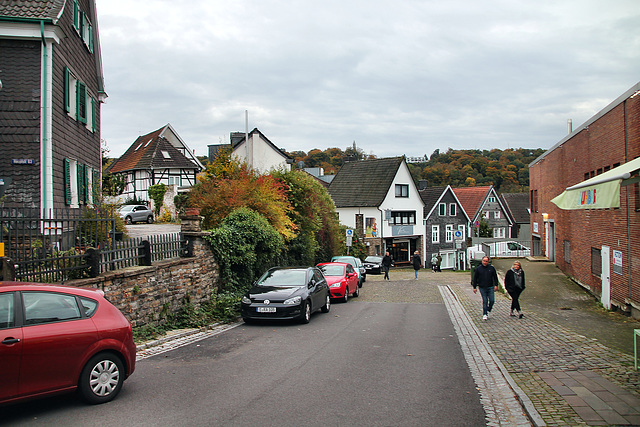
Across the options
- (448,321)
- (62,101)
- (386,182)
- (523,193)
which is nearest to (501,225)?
(523,193)

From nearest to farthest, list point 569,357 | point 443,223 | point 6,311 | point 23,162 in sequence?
point 6,311 → point 569,357 → point 23,162 → point 443,223

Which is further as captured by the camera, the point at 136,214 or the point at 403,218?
the point at 403,218

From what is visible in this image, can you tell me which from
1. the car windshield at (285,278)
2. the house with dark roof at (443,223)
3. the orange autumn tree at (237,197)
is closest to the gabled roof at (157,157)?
the orange autumn tree at (237,197)

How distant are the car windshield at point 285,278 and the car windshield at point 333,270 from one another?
5.56 metres

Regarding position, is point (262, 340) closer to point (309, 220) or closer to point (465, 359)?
point (465, 359)

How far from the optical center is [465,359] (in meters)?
9.19

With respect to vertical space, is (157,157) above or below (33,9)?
below

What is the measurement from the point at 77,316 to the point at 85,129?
44.5 feet

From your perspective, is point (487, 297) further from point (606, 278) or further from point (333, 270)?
point (333, 270)

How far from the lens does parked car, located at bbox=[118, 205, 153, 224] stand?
3191 centimetres

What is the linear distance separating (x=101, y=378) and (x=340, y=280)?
13564mm

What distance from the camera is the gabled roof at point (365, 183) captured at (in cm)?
5009

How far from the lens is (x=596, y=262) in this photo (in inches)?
741

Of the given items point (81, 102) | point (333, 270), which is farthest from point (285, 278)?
point (81, 102)
